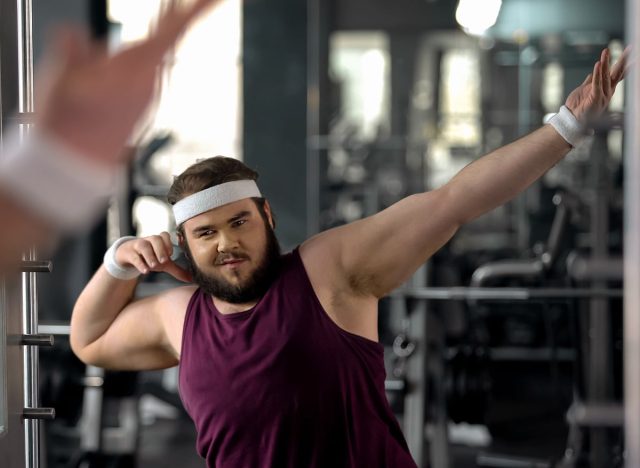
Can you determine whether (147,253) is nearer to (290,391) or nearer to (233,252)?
(233,252)

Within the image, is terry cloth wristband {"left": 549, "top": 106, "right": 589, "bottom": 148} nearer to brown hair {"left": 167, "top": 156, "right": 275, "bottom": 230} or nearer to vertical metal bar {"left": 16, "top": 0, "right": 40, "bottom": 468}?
brown hair {"left": 167, "top": 156, "right": 275, "bottom": 230}

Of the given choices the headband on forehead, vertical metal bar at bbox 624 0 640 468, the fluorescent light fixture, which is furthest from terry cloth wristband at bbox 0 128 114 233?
the fluorescent light fixture

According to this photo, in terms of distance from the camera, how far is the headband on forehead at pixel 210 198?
2.00m

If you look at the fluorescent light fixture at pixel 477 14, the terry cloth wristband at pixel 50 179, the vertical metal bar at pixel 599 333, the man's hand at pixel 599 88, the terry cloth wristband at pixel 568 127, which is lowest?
the vertical metal bar at pixel 599 333

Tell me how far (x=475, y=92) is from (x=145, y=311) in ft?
18.5

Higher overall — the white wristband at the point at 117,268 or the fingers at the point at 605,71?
the fingers at the point at 605,71

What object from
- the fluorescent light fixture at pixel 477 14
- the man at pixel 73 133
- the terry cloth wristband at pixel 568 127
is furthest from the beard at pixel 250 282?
the fluorescent light fixture at pixel 477 14

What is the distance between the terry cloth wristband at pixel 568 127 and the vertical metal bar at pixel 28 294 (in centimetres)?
100

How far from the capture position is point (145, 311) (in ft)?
7.07

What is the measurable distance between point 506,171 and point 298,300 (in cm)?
47

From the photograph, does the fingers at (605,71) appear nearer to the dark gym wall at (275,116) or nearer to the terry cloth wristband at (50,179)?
the terry cloth wristband at (50,179)

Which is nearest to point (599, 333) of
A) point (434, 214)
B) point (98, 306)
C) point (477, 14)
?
point (434, 214)

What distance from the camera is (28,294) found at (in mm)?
2014

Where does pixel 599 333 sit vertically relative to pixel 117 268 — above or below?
below
